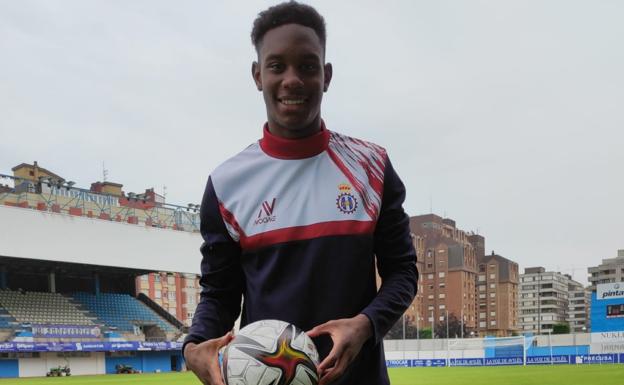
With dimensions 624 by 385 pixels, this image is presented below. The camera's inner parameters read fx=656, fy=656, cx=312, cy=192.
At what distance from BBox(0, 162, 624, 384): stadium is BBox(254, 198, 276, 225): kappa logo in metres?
30.0

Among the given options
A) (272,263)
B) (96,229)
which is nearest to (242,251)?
(272,263)

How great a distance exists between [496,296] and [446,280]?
38.6ft

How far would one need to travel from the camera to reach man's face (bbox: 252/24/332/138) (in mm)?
1835

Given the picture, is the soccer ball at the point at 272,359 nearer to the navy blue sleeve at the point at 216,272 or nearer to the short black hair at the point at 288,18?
the navy blue sleeve at the point at 216,272

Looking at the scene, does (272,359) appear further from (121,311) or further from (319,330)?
(121,311)

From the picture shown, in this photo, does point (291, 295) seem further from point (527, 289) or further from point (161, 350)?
point (527, 289)

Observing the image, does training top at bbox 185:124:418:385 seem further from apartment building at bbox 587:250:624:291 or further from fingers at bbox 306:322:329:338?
apartment building at bbox 587:250:624:291

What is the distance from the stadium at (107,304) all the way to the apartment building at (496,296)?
7151cm

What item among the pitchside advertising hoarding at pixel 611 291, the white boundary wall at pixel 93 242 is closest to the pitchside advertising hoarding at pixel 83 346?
the white boundary wall at pixel 93 242

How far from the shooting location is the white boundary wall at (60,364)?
32.0 m

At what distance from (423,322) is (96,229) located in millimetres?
76034

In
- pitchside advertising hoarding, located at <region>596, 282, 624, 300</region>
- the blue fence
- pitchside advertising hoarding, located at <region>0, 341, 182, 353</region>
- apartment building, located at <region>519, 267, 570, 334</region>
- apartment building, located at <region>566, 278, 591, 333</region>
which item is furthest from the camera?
apartment building, located at <region>566, 278, 591, 333</region>

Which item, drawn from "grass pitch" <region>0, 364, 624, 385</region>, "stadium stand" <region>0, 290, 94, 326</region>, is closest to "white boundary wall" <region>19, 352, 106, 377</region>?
"stadium stand" <region>0, 290, 94, 326</region>

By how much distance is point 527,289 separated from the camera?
127 metres
